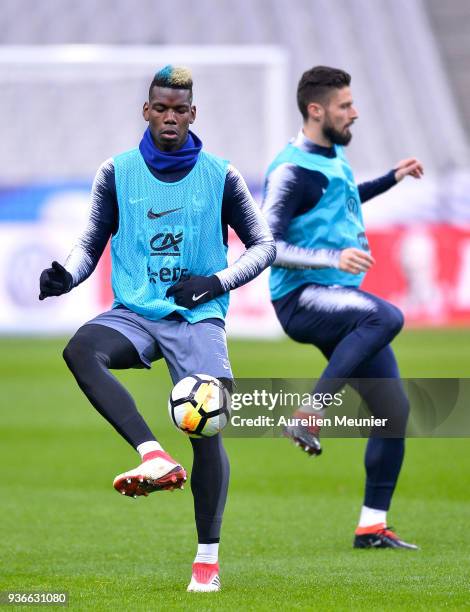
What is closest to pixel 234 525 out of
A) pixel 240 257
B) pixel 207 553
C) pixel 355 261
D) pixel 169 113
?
pixel 355 261

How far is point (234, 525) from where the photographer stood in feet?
26.0

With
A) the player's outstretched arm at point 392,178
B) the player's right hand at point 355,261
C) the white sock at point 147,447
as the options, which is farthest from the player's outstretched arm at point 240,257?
the player's outstretched arm at point 392,178

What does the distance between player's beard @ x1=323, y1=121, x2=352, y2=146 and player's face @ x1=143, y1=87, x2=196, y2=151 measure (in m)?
1.65

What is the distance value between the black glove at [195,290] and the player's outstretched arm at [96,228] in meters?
0.40

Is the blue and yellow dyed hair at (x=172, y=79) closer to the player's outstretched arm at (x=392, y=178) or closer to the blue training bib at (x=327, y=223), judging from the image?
the blue training bib at (x=327, y=223)

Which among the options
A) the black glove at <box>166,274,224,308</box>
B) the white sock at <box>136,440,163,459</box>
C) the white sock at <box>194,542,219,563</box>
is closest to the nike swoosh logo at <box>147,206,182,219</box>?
Answer: the black glove at <box>166,274,224,308</box>

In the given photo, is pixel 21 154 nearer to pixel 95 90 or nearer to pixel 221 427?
pixel 95 90

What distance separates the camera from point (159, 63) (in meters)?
22.9

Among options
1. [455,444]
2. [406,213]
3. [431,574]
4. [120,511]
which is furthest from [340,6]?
[431,574]

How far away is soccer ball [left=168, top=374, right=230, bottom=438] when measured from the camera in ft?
17.2

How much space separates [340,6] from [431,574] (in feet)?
101

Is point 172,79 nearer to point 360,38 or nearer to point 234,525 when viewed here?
point 234,525

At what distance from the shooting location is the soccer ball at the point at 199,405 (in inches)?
206

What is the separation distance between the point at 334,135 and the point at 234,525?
2395 millimetres
